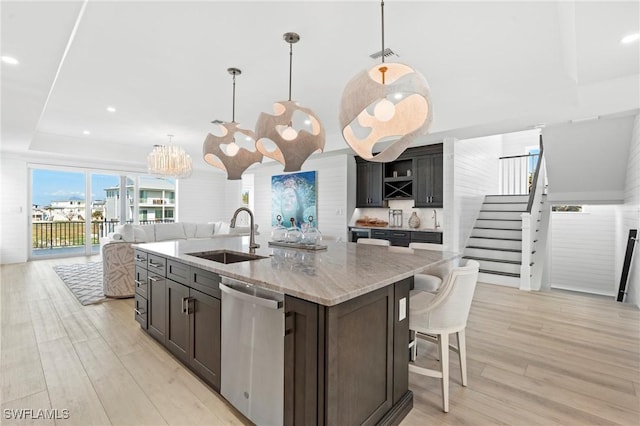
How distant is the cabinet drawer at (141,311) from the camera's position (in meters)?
2.98

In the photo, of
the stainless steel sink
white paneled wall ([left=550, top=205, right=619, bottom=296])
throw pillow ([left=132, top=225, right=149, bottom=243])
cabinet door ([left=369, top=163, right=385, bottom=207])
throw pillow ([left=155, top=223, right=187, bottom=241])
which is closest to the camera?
the stainless steel sink

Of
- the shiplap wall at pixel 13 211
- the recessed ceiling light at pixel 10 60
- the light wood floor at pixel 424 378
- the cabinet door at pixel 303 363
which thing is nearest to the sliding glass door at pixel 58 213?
the shiplap wall at pixel 13 211

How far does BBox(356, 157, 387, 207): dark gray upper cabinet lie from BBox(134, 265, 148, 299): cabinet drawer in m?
4.88

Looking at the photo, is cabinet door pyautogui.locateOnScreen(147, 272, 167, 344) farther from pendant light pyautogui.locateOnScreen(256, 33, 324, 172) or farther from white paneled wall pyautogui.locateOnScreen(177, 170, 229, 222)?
white paneled wall pyautogui.locateOnScreen(177, 170, 229, 222)

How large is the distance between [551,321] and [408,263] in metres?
2.63

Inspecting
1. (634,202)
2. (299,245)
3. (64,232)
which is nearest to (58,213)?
(64,232)

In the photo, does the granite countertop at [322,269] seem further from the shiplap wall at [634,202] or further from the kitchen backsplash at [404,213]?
the kitchen backsplash at [404,213]

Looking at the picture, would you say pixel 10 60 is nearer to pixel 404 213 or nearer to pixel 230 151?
pixel 230 151

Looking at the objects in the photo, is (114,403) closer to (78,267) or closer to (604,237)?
(78,267)

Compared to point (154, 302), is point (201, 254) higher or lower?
higher

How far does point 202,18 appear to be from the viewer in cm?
245

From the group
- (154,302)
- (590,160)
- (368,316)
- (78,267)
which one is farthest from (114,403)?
(590,160)

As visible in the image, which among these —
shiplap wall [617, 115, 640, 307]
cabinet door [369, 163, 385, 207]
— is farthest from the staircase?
cabinet door [369, 163, 385, 207]

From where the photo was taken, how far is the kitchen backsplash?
625 centimetres
